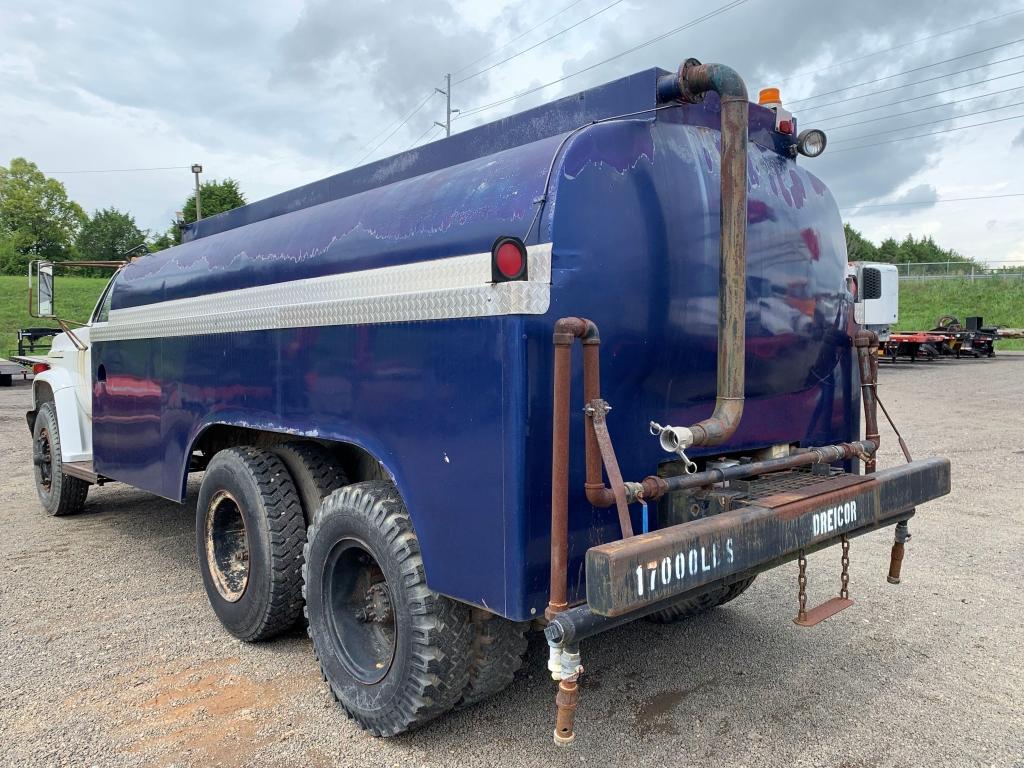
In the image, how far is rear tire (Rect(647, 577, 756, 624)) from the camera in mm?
3963

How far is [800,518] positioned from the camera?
267cm

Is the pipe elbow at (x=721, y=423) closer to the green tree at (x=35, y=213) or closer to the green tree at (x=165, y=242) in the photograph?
the green tree at (x=165, y=242)

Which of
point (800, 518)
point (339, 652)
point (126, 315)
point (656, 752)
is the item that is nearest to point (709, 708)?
point (656, 752)

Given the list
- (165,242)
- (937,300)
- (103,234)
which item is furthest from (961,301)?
(103,234)

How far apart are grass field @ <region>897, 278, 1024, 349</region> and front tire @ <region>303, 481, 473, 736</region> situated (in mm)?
40217

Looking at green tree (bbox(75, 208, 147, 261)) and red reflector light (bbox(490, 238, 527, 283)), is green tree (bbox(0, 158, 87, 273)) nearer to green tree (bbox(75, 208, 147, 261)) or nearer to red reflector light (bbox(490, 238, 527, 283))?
green tree (bbox(75, 208, 147, 261))

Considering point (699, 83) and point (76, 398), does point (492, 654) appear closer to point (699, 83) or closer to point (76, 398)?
point (699, 83)

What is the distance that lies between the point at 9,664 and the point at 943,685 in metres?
4.43

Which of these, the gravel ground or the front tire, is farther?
the gravel ground

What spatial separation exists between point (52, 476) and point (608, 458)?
6.13 m

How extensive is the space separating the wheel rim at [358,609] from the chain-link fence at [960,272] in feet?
169

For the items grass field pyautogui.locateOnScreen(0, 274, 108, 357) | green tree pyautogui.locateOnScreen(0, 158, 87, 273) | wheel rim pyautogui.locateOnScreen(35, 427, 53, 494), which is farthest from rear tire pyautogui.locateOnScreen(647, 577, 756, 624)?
green tree pyautogui.locateOnScreen(0, 158, 87, 273)

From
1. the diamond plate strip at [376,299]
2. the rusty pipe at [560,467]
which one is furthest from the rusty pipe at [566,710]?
the diamond plate strip at [376,299]

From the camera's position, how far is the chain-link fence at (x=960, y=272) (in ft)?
150
